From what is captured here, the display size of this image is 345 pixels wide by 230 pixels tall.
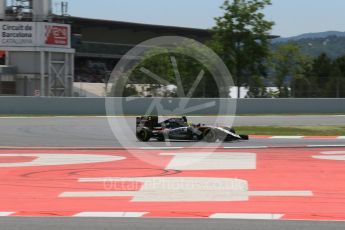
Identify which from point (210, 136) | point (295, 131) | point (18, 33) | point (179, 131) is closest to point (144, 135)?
point (179, 131)

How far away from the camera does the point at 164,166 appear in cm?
1272

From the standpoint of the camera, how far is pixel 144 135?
1769 cm

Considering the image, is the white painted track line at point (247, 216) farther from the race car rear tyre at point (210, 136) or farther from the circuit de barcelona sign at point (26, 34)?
the circuit de barcelona sign at point (26, 34)

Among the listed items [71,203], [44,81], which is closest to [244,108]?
[44,81]

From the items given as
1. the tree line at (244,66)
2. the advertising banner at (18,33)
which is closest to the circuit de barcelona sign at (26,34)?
the advertising banner at (18,33)

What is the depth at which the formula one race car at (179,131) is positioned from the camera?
1722 centimetres

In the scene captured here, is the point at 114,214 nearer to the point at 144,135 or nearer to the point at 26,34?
the point at 144,135

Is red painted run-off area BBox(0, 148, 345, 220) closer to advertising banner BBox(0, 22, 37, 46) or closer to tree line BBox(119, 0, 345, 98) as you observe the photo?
tree line BBox(119, 0, 345, 98)

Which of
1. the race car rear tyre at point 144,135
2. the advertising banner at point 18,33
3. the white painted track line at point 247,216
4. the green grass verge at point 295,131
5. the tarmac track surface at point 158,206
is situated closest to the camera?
the tarmac track surface at point 158,206

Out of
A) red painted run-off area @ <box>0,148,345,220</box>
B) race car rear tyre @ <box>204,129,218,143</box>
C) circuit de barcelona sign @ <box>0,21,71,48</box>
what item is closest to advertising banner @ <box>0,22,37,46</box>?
circuit de barcelona sign @ <box>0,21,71,48</box>

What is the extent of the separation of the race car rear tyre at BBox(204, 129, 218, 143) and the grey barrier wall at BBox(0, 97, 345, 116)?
14859mm

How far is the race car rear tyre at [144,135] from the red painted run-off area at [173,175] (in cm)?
200

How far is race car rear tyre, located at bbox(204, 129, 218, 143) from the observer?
17109mm

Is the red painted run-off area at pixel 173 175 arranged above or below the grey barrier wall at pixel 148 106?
above
